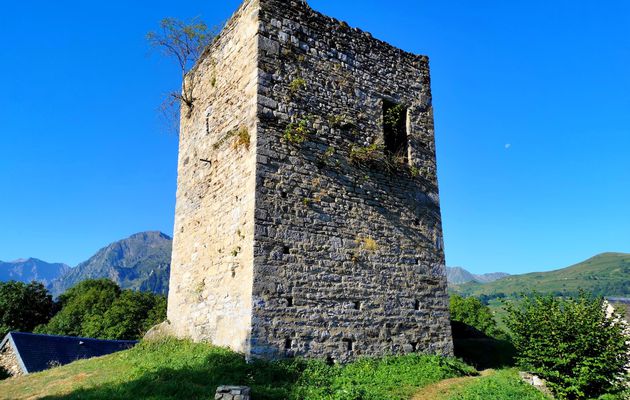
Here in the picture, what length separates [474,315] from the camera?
48375mm

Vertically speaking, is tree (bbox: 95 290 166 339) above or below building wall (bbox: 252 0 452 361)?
below

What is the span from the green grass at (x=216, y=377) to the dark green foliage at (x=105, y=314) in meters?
29.8

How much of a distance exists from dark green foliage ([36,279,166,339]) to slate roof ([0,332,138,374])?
48.4 feet

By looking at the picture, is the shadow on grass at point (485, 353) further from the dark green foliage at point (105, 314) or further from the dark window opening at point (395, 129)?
the dark green foliage at point (105, 314)

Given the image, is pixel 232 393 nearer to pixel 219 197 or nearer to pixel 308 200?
pixel 308 200

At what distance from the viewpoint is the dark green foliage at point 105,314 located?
3890 cm

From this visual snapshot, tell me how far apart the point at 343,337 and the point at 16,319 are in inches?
1622

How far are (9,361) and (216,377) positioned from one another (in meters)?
18.6

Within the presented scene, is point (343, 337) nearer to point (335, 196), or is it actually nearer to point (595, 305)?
point (335, 196)

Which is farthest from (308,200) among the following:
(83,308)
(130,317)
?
(83,308)

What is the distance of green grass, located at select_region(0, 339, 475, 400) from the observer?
24.4ft

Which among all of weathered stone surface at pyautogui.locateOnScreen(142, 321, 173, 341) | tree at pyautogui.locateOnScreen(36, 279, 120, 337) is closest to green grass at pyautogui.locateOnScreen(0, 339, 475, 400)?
weathered stone surface at pyautogui.locateOnScreen(142, 321, 173, 341)

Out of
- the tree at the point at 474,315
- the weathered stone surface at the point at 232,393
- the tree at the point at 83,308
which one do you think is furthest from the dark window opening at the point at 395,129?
the tree at the point at 474,315

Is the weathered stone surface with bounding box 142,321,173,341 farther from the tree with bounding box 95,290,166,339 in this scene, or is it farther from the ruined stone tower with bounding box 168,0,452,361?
the tree with bounding box 95,290,166,339
